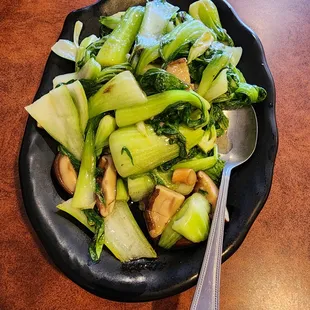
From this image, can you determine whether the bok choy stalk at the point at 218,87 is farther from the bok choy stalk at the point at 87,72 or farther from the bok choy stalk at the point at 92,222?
the bok choy stalk at the point at 92,222

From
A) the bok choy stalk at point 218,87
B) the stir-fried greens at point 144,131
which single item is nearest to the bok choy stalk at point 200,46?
the stir-fried greens at point 144,131

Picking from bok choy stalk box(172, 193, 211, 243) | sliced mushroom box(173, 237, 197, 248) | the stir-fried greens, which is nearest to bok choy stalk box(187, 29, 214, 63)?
the stir-fried greens

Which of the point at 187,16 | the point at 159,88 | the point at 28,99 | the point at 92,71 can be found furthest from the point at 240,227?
the point at 28,99

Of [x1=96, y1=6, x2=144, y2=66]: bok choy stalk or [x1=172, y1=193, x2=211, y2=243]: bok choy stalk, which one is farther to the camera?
[x1=96, y1=6, x2=144, y2=66]: bok choy stalk

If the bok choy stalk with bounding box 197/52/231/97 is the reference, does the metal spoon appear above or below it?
below

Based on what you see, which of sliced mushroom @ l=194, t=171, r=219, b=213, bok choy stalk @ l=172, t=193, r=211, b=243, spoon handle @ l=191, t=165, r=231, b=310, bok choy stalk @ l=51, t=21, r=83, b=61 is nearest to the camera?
spoon handle @ l=191, t=165, r=231, b=310

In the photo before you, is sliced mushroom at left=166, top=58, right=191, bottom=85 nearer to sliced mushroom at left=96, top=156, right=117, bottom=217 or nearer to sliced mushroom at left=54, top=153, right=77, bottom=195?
sliced mushroom at left=96, top=156, right=117, bottom=217
